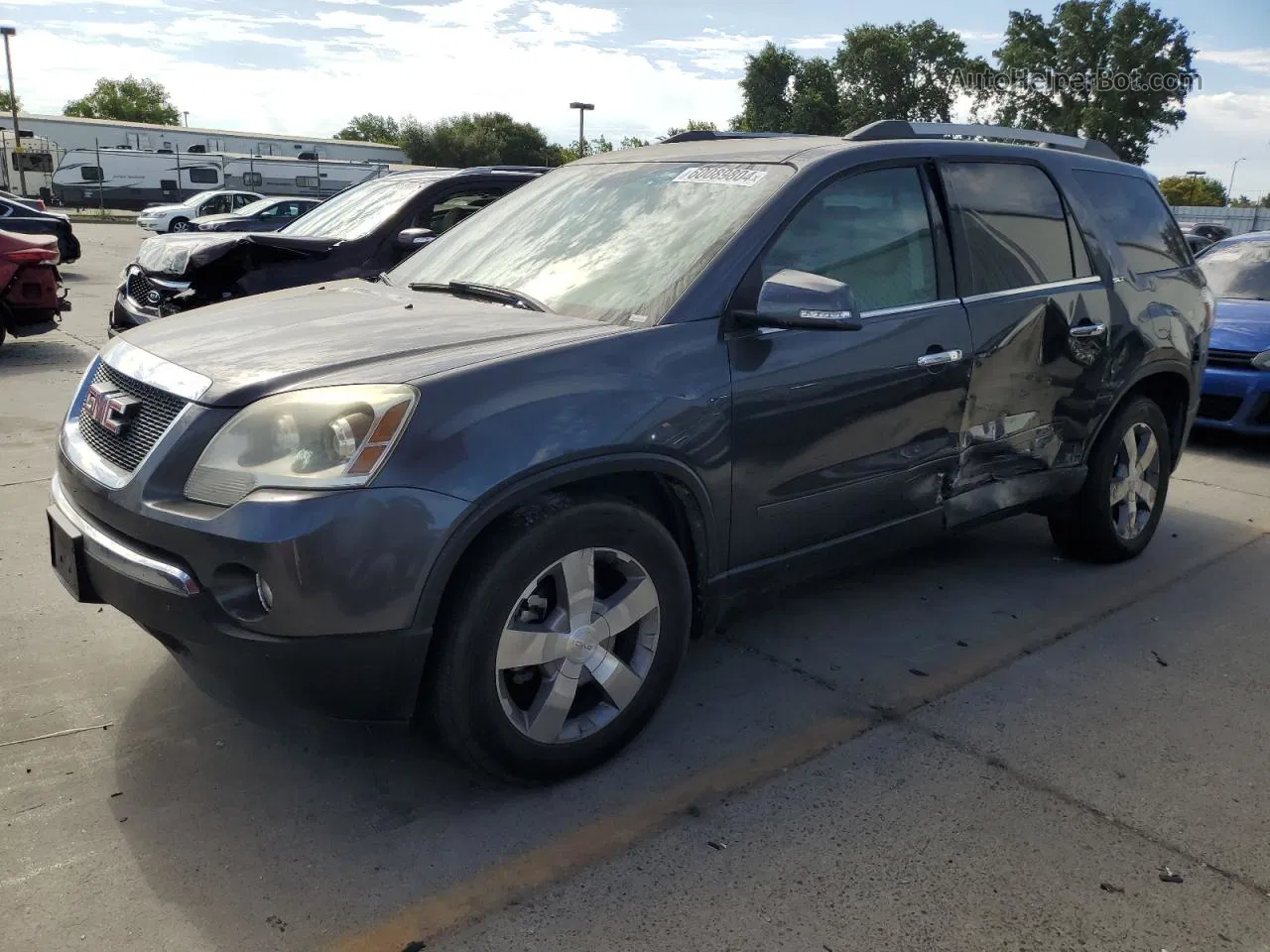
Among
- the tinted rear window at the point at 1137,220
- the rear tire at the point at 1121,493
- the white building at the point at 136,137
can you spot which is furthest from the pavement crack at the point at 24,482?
the white building at the point at 136,137

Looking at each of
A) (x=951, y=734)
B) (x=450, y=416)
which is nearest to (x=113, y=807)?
(x=450, y=416)

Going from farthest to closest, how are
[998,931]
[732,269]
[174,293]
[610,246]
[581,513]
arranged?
[174,293], [610,246], [732,269], [581,513], [998,931]

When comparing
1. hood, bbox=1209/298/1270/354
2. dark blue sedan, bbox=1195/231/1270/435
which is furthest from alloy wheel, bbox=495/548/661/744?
hood, bbox=1209/298/1270/354

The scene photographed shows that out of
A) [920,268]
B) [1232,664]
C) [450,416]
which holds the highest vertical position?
[920,268]

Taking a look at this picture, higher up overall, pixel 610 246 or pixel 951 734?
pixel 610 246

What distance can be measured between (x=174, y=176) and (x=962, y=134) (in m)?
42.4

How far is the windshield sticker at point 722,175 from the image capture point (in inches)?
137

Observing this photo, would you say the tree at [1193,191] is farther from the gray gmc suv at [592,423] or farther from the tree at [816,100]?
the gray gmc suv at [592,423]

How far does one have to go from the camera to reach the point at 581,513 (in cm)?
271

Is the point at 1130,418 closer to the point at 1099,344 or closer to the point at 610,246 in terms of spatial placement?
the point at 1099,344

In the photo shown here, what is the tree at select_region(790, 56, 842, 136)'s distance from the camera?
76.9m

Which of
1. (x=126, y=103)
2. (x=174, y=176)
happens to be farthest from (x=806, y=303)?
(x=126, y=103)

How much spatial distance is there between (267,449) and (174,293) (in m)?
5.02

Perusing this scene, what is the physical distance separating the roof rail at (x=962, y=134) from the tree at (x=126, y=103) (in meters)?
98.1
